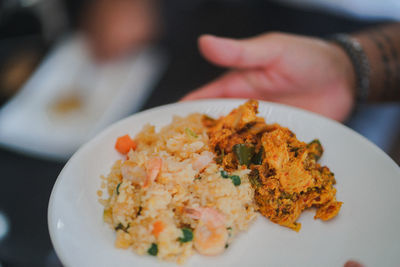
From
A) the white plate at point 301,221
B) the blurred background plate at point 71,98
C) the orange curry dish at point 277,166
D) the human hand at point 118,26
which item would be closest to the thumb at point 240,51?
the orange curry dish at point 277,166

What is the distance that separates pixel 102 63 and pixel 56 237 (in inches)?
110

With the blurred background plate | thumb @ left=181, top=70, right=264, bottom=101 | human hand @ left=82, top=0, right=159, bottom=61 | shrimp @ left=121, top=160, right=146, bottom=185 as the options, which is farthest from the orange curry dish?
human hand @ left=82, top=0, right=159, bottom=61

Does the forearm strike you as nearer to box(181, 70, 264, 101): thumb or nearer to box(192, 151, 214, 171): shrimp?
box(181, 70, 264, 101): thumb

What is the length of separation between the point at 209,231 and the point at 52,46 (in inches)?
131

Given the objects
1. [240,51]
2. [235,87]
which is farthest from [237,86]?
[240,51]

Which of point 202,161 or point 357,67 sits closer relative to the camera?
point 202,161

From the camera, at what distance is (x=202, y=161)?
56.6 inches

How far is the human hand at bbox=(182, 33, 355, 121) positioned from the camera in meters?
2.10

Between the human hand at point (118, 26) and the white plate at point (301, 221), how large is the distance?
2.60m

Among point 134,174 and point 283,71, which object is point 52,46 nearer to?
point 283,71

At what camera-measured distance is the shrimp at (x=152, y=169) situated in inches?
52.1

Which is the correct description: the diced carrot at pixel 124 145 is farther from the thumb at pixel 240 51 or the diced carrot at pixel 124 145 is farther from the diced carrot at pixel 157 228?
the thumb at pixel 240 51

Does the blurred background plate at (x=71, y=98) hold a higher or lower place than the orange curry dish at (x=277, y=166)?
lower

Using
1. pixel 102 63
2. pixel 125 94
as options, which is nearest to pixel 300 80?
pixel 125 94
